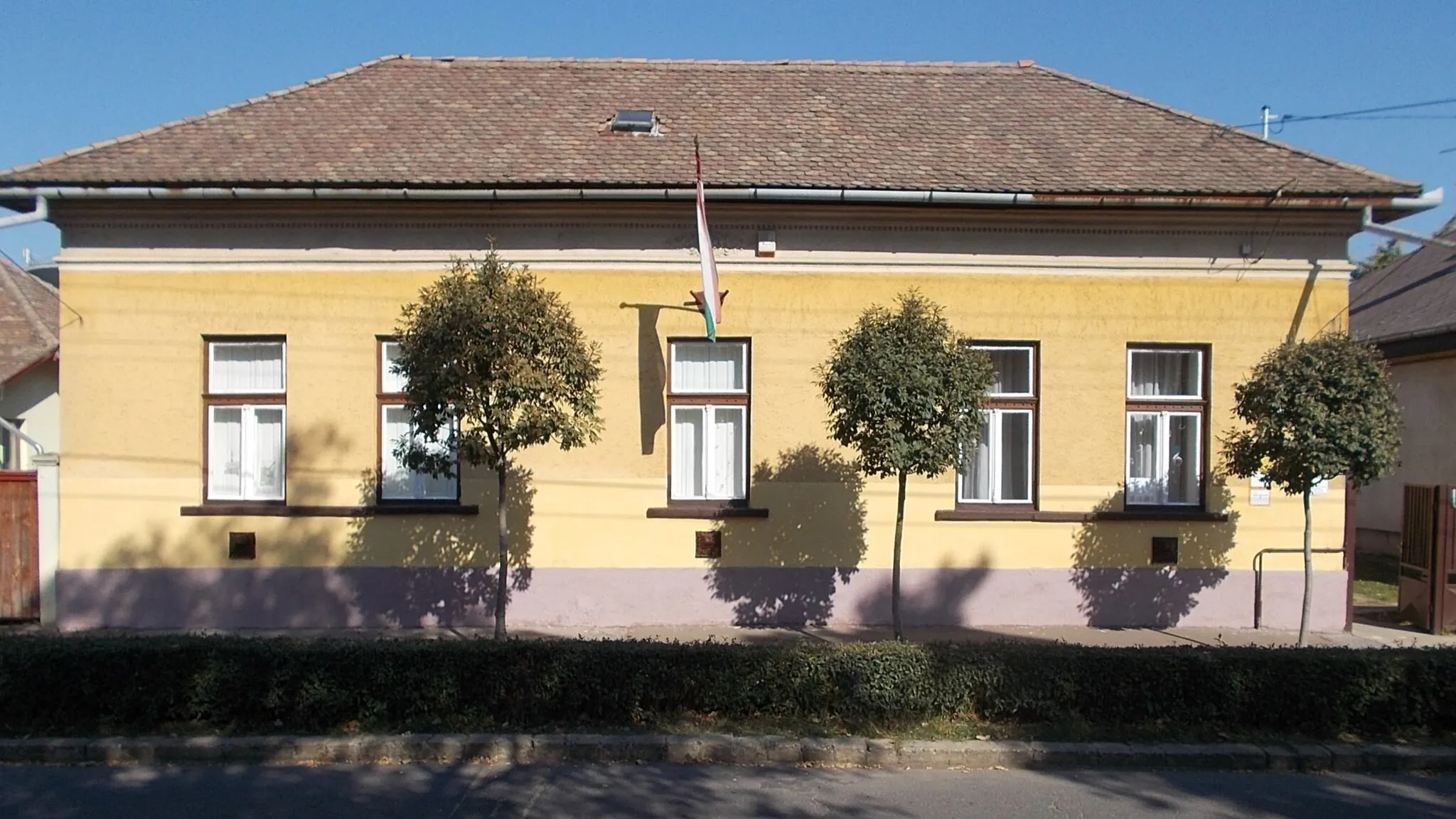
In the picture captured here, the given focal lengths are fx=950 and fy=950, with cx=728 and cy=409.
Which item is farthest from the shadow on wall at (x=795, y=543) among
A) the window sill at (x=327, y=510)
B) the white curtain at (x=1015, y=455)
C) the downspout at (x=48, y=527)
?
the downspout at (x=48, y=527)

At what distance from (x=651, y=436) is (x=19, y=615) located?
23.8ft

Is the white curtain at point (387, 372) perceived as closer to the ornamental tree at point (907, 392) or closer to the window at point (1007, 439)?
the ornamental tree at point (907, 392)

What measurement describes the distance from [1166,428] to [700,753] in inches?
277

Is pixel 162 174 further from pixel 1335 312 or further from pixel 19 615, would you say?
pixel 1335 312

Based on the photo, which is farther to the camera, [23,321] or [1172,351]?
[23,321]

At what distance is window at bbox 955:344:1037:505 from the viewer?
10812mm

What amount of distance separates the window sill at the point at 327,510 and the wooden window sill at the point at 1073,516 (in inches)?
213

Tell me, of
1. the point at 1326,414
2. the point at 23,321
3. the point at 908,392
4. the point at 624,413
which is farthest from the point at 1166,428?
the point at 23,321

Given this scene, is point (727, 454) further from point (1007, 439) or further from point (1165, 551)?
point (1165, 551)

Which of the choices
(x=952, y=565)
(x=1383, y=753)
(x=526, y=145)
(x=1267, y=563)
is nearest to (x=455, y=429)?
(x=526, y=145)

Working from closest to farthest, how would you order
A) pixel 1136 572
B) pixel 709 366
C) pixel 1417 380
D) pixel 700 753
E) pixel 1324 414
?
pixel 700 753 → pixel 1324 414 → pixel 1136 572 → pixel 709 366 → pixel 1417 380

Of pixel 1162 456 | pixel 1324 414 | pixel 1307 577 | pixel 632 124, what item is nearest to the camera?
pixel 1324 414

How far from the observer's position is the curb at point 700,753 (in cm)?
664

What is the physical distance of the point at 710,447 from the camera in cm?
1078
